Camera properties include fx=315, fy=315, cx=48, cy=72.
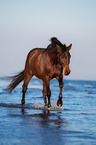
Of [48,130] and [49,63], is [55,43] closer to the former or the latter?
[49,63]

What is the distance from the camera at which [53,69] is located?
852 centimetres

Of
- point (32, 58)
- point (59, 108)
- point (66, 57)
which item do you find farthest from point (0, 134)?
point (32, 58)

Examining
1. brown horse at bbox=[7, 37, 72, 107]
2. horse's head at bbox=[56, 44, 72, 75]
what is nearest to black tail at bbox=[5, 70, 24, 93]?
brown horse at bbox=[7, 37, 72, 107]

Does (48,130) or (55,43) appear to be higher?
(55,43)

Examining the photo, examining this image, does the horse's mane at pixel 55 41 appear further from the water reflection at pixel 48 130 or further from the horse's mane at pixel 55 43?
the water reflection at pixel 48 130

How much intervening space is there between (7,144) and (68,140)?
2.87 feet

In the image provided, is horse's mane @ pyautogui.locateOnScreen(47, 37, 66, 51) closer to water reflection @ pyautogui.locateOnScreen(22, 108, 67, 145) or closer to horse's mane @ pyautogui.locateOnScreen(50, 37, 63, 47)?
horse's mane @ pyautogui.locateOnScreen(50, 37, 63, 47)

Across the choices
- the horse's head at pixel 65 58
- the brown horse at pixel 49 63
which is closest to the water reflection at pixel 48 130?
the horse's head at pixel 65 58

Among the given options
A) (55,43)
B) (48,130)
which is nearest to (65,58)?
(55,43)

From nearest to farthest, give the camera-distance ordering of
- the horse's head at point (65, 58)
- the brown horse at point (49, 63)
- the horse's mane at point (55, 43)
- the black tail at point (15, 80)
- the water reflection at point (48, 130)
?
the water reflection at point (48, 130) → the horse's head at point (65, 58) → the brown horse at point (49, 63) → the horse's mane at point (55, 43) → the black tail at point (15, 80)

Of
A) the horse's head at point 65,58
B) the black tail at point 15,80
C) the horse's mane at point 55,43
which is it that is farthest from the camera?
the black tail at point 15,80

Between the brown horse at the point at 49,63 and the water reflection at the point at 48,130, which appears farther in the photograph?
the brown horse at the point at 49,63

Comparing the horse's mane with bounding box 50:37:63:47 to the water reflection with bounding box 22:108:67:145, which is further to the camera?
the horse's mane with bounding box 50:37:63:47

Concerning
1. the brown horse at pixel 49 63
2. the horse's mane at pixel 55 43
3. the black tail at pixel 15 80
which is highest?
the horse's mane at pixel 55 43
